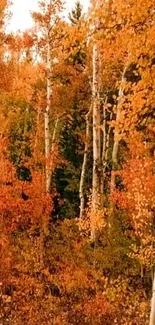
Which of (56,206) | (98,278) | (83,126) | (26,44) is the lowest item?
(98,278)

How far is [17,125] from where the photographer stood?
24.6 metres

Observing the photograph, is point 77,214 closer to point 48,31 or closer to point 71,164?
point 71,164

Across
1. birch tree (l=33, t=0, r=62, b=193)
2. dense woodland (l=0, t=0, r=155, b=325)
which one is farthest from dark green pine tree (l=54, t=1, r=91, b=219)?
birch tree (l=33, t=0, r=62, b=193)

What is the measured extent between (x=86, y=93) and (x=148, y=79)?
17091 mm

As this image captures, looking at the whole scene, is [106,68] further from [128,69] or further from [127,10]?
[127,10]

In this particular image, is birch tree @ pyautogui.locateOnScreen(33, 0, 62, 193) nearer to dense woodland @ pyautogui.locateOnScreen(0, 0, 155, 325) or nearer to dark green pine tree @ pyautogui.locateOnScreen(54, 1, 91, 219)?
dense woodland @ pyautogui.locateOnScreen(0, 0, 155, 325)

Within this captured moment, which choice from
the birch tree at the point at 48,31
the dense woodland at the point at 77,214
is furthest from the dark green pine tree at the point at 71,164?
the birch tree at the point at 48,31

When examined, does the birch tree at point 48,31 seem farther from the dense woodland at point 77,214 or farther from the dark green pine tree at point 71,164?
the dark green pine tree at point 71,164

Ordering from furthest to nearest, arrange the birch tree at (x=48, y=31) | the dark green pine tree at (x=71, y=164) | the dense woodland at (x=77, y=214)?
the dark green pine tree at (x=71, y=164) → the birch tree at (x=48, y=31) → the dense woodland at (x=77, y=214)

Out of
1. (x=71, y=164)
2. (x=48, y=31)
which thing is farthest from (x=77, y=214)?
(x=48, y=31)

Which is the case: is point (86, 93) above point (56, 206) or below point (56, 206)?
above

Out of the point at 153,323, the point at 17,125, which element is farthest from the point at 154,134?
the point at 17,125

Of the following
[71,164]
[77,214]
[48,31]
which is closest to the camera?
[48,31]

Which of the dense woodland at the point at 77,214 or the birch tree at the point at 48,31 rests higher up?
the birch tree at the point at 48,31
